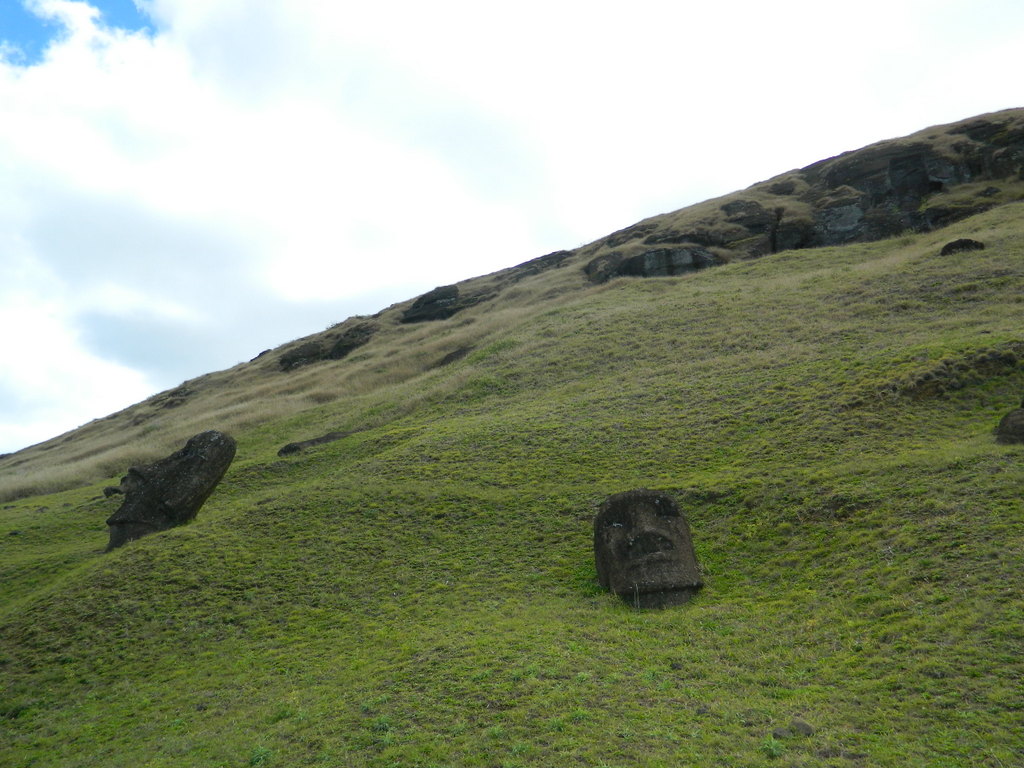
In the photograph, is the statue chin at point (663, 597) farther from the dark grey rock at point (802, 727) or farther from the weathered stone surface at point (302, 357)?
the weathered stone surface at point (302, 357)

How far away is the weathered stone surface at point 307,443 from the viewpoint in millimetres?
31281

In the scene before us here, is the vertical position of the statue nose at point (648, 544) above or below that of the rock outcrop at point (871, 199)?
below

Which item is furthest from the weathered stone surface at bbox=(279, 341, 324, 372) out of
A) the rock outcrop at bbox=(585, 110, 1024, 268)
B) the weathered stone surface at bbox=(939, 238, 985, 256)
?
the weathered stone surface at bbox=(939, 238, 985, 256)

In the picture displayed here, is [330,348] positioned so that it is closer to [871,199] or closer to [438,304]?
[438,304]

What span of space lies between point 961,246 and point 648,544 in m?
34.3

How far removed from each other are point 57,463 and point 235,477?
107 ft

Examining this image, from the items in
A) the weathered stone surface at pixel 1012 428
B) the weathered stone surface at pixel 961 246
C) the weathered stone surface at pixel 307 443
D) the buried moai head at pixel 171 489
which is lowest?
the weathered stone surface at pixel 1012 428

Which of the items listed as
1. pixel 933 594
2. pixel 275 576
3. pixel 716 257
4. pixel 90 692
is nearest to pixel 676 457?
pixel 933 594

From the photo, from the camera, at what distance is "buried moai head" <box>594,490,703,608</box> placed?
14.1m

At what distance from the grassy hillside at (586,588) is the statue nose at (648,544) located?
1204 mm

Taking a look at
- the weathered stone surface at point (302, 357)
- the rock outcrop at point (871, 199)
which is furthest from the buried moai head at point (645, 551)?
the weathered stone surface at point (302, 357)

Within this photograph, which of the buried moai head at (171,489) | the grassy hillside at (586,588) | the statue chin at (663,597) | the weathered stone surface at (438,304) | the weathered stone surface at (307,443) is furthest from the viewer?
the weathered stone surface at (438,304)

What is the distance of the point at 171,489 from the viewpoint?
71.7ft

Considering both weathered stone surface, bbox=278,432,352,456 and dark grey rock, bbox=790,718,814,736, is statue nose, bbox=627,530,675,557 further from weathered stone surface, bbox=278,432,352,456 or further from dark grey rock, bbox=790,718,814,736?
weathered stone surface, bbox=278,432,352,456
